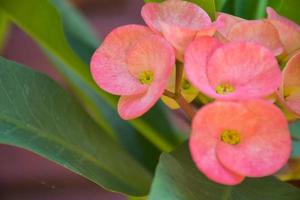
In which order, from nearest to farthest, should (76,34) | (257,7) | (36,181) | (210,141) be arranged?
1. (210,141)
2. (257,7)
3. (76,34)
4. (36,181)

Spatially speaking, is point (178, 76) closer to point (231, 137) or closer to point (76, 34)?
point (231, 137)

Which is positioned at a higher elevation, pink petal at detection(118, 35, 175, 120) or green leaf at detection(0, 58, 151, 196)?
pink petal at detection(118, 35, 175, 120)

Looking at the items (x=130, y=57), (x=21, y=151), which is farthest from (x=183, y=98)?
(x=21, y=151)

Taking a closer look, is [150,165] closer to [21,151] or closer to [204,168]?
[204,168]

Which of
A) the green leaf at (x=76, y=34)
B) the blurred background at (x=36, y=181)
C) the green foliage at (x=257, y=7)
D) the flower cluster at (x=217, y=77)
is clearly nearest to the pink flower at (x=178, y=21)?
the flower cluster at (x=217, y=77)

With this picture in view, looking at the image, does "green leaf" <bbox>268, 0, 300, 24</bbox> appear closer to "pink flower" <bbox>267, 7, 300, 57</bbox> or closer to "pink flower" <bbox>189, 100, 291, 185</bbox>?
"pink flower" <bbox>267, 7, 300, 57</bbox>

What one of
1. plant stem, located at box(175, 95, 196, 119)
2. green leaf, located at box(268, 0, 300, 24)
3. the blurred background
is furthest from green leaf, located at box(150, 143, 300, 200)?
the blurred background

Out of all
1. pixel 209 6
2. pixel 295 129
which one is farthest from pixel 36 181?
pixel 209 6
